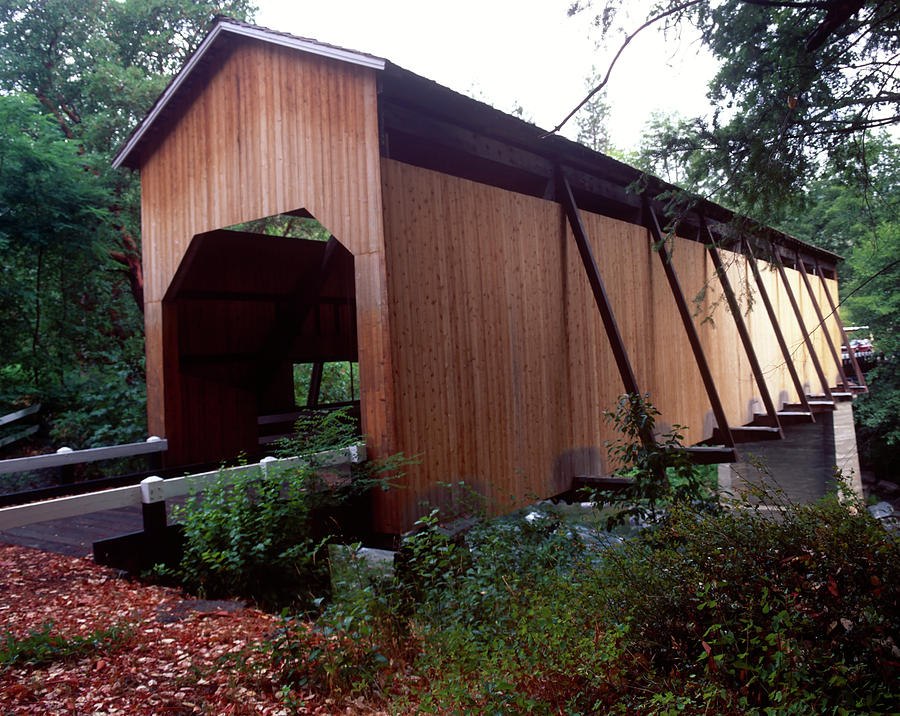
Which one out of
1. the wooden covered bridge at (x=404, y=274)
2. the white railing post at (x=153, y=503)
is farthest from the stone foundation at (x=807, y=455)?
the white railing post at (x=153, y=503)

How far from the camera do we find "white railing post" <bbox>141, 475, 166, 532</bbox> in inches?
217

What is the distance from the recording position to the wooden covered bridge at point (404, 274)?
6.25 m

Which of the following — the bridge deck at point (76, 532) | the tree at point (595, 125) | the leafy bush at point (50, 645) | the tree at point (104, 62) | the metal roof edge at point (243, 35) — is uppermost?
the tree at point (595, 125)

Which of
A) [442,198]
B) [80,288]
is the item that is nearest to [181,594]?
[442,198]

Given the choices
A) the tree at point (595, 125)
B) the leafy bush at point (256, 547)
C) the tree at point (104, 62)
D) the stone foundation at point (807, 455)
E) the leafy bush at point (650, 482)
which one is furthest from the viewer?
the tree at point (595, 125)

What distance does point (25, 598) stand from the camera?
495 centimetres

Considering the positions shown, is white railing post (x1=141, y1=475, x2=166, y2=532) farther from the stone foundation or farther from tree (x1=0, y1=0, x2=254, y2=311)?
the stone foundation

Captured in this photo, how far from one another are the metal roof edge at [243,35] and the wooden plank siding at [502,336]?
3.25ft

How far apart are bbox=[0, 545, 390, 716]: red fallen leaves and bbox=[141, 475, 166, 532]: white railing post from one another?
45 cm

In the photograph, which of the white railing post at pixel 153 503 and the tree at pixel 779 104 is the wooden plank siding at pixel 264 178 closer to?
the white railing post at pixel 153 503

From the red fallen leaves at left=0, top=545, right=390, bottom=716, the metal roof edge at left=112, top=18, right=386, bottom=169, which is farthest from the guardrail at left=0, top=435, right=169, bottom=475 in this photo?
the metal roof edge at left=112, top=18, right=386, bottom=169

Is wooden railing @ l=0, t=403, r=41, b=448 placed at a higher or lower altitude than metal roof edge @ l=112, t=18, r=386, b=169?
lower

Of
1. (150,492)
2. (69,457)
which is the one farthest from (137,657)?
(69,457)

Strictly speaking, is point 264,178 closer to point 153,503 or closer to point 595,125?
point 153,503
